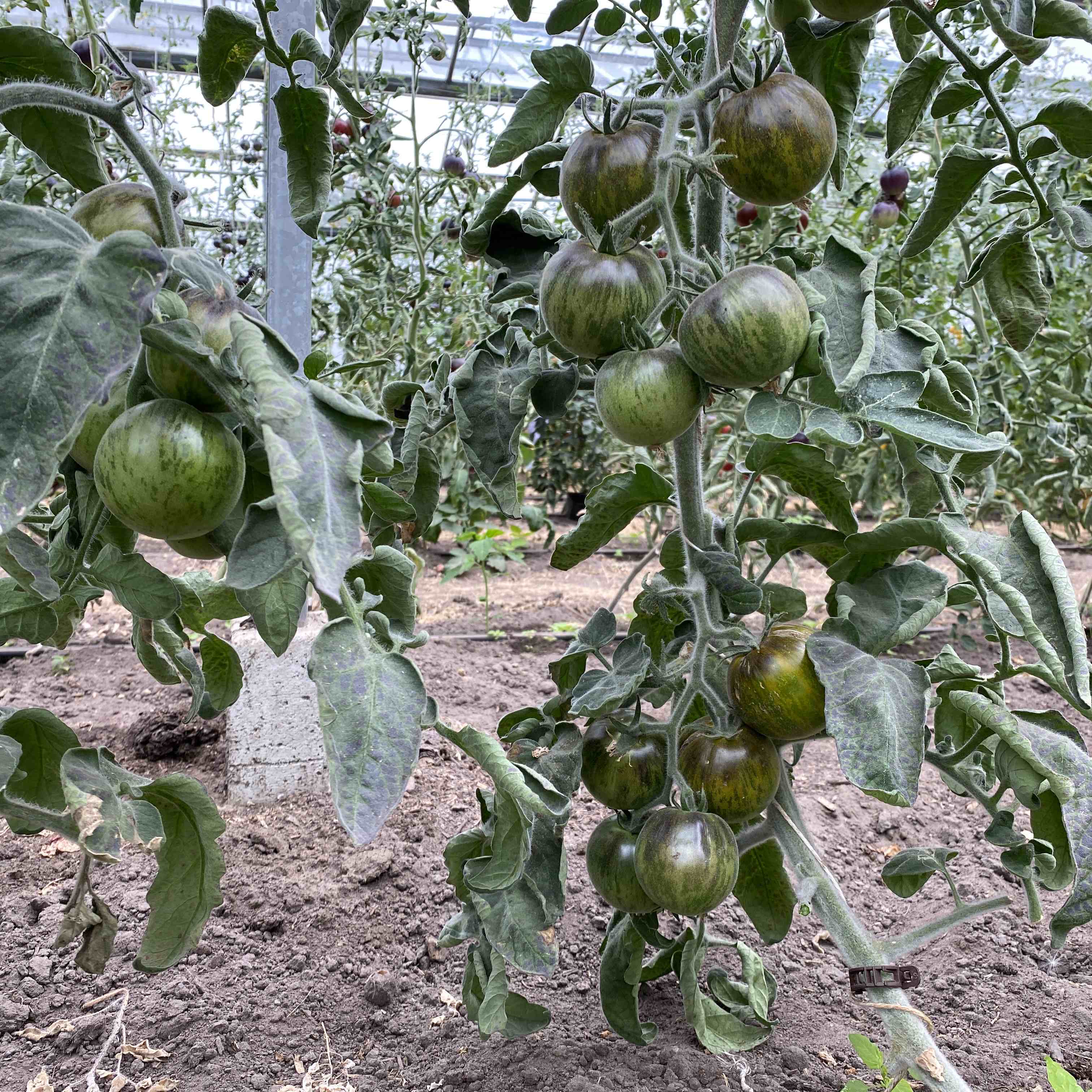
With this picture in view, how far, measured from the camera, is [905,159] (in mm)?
3666

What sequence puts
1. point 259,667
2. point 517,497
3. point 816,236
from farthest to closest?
point 816,236
point 259,667
point 517,497

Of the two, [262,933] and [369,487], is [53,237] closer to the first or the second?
[369,487]

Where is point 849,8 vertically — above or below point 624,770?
above

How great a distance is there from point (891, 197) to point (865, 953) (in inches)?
103

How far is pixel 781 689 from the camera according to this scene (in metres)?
0.89

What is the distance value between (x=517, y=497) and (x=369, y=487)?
0.60 feet

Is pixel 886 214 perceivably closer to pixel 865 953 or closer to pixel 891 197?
pixel 891 197

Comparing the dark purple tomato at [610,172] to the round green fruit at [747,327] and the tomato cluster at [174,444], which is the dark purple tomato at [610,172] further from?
the tomato cluster at [174,444]

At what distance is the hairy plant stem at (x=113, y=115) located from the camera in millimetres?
598

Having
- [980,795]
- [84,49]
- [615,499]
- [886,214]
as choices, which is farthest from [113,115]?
[886,214]

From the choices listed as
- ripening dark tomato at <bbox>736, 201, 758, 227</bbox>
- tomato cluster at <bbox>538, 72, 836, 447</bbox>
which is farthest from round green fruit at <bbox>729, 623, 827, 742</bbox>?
ripening dark tomato at <bbox>736, 201, 758, 227</bbox>

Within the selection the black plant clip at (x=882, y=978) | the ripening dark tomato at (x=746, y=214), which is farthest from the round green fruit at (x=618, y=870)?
the ripening dark tomato at (x=746, y=214)

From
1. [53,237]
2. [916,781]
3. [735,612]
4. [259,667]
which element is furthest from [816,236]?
[53,237]

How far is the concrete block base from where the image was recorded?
191 centimetres
